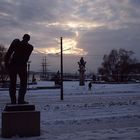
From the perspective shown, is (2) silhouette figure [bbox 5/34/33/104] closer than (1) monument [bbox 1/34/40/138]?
No

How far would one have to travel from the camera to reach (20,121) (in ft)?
44.4

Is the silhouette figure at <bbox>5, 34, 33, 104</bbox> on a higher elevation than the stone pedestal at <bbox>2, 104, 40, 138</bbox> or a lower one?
higher

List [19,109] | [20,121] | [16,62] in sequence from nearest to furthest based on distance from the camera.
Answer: [20,121] < [19,109] < [16,62]

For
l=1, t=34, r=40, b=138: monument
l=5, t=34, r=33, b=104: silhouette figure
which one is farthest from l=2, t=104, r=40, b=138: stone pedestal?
l=5, t=34, r=33, b=104: silhouette figure

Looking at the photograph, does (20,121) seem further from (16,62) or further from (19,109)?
(16,62)

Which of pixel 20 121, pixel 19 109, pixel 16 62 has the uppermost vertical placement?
pixel 16 62

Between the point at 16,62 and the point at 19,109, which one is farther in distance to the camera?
the point at 16,62

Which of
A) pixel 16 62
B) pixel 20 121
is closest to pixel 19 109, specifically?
pixel 20 121

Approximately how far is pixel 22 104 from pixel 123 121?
5.84 m

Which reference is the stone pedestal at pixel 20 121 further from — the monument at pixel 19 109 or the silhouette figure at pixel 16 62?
the silhouette figure at pixel 16 62

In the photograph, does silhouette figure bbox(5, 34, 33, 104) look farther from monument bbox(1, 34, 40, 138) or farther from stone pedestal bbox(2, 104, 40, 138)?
stone pedestal bbox(2, 104, 40, 138)

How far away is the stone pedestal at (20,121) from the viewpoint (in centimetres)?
1344

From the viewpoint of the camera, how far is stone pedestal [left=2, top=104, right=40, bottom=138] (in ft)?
44.1

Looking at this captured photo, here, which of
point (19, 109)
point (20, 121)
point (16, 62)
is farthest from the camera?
point (16, 62)
